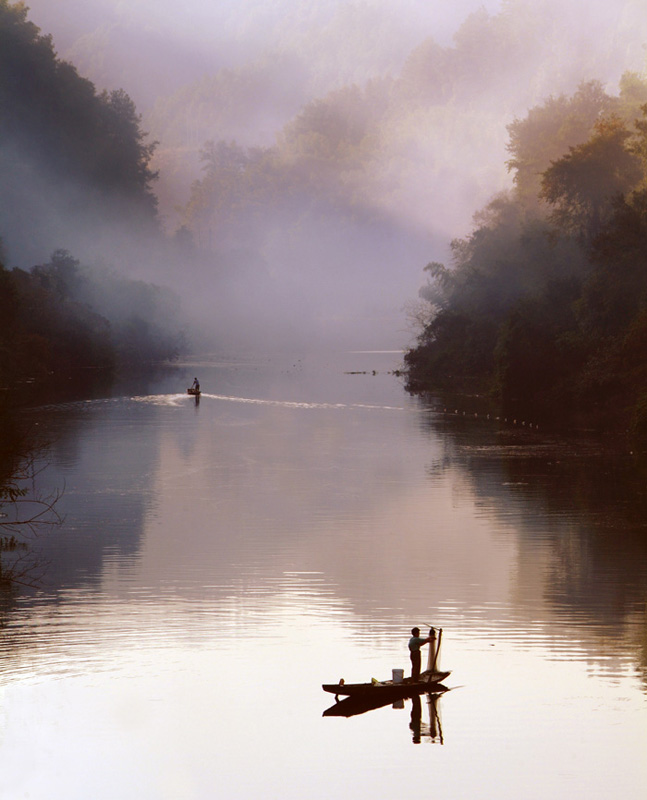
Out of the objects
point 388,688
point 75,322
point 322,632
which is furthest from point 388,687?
point 75,322

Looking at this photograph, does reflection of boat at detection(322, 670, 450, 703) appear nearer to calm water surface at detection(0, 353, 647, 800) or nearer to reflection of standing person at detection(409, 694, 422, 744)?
reflection of standing person at detection(409, 694, 422, 744)

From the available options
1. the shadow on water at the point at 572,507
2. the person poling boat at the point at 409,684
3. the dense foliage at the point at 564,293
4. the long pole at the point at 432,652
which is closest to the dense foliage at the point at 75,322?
the dense foliage at the point at 564,293

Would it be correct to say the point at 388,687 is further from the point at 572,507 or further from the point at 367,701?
the point at 572,507

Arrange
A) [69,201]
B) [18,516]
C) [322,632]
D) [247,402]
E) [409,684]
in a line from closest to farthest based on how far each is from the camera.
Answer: [409,684] → [322,632] → [18,516] → [247,402] → [69,201]

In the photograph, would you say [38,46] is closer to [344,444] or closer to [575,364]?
[575,364]

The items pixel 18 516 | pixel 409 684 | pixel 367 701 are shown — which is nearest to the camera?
pixel 367 701

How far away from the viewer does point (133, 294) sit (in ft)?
443

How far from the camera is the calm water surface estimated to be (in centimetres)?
1933

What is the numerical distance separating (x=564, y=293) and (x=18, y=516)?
49.2 m

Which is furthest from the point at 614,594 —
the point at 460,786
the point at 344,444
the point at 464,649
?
the point at 344,444

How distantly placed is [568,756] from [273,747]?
14.3 ft

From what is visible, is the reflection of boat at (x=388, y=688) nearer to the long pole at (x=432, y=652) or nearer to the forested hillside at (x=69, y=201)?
the long pole at (x=432, y=652)

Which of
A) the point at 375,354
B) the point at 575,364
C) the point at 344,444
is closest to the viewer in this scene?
the point at 344,444

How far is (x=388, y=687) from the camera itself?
20969 mm
